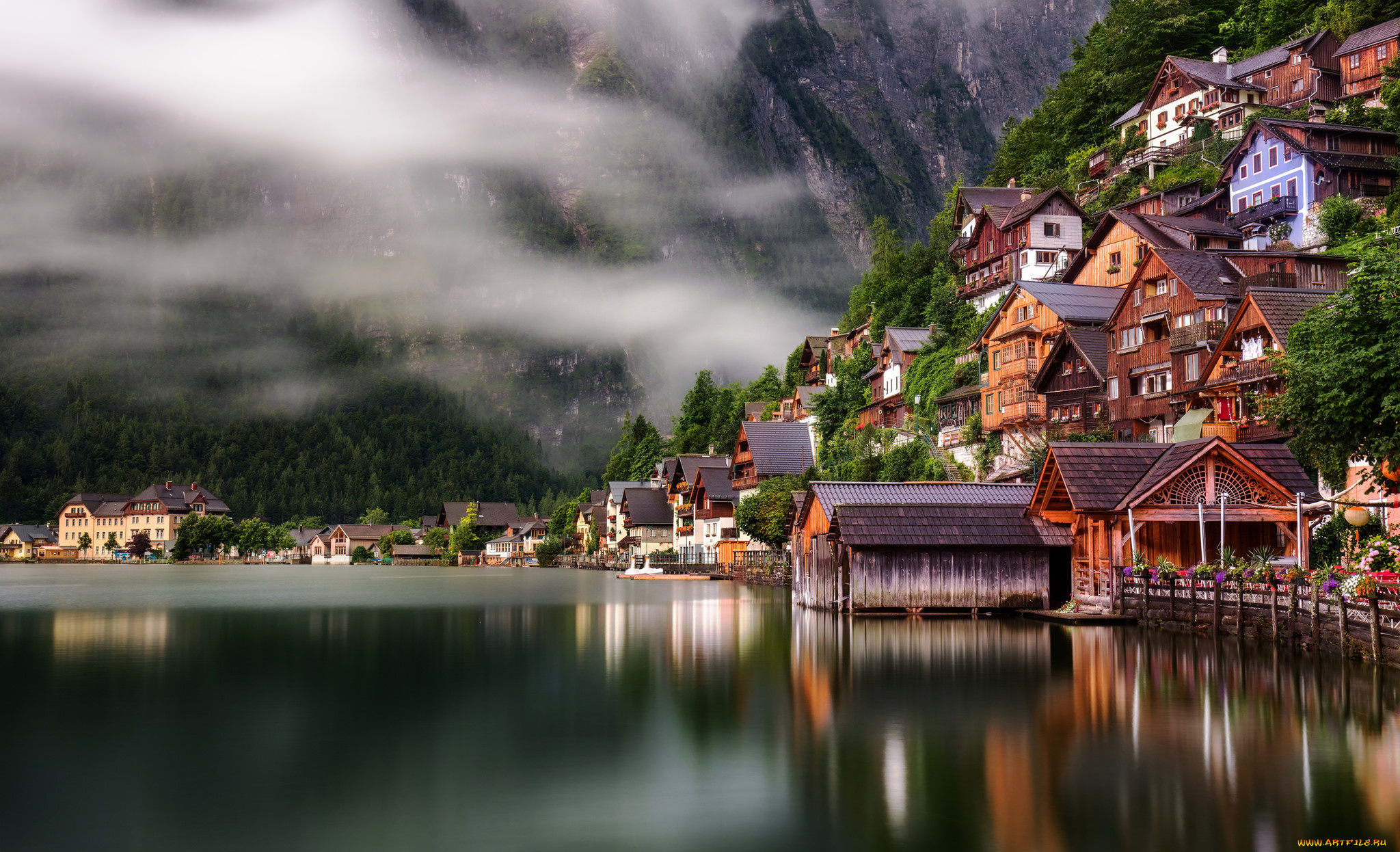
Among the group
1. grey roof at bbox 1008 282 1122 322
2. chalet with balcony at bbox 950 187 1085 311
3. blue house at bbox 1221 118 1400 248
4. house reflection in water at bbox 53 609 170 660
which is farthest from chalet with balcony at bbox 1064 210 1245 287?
house reflection in water at bbox 53 609 170 660

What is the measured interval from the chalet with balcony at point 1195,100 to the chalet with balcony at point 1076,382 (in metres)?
30.6

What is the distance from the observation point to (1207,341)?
56594 mm

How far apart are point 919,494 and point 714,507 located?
203ft

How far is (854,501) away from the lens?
47719 mm

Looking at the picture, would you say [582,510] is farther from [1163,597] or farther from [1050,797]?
[1050,797]

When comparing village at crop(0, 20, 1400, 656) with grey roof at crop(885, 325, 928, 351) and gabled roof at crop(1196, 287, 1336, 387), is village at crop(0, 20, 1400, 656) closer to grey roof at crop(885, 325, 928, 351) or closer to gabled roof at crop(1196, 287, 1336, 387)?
gabled roof at crop(1196, 287, 1336, 387)

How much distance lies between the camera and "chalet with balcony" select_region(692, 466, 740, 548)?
A: 107625mm

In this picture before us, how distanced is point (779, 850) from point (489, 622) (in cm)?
3650

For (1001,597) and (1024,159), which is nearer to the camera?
(1001,597)

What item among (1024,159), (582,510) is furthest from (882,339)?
(582,510)

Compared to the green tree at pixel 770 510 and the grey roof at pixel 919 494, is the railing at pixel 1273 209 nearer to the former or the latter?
the green tree at pixel 770 510

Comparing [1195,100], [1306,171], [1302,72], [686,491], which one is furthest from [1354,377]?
[686,491]

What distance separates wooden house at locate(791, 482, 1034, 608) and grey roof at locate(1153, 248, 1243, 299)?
17490mm

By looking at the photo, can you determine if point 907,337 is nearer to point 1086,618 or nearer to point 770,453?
point 770,453
